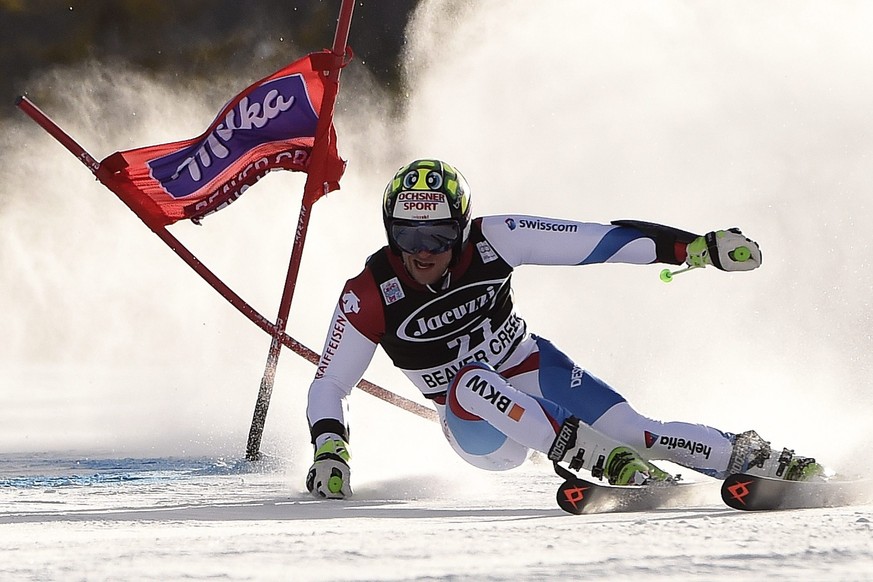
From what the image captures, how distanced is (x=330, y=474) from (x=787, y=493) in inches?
59.9

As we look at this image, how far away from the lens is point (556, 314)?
9.30 meters

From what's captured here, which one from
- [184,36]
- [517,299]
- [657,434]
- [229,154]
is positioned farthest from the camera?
[184,36]

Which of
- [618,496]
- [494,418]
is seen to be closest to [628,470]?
[618,496]

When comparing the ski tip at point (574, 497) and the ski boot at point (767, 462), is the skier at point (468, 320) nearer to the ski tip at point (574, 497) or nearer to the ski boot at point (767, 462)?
the ski boot at point (767, 462)

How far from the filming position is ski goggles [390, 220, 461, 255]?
3.89 m

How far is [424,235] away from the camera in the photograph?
153 inches

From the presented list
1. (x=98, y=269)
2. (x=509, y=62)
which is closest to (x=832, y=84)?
(x=509, y=62)

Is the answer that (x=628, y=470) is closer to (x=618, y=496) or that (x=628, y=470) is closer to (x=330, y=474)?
(x=618, y=496)

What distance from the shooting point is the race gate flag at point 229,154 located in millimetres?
6160

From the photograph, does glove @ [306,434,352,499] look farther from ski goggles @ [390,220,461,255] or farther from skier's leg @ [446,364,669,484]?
ski goggles @ [390,220,461,255]

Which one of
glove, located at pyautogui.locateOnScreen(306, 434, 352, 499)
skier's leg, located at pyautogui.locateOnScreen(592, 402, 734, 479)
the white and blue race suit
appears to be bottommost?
glove, located at pyautogui.locateOnScreen(306, 434, 352, 499)

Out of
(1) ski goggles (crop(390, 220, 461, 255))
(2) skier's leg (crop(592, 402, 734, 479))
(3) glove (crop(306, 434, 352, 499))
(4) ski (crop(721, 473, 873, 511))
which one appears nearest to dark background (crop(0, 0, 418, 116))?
(1) ski goggles (crop(390, 220, 461, 255))

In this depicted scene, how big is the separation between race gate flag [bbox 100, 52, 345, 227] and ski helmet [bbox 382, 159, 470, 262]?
7.74 ft

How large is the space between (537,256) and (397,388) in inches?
142
